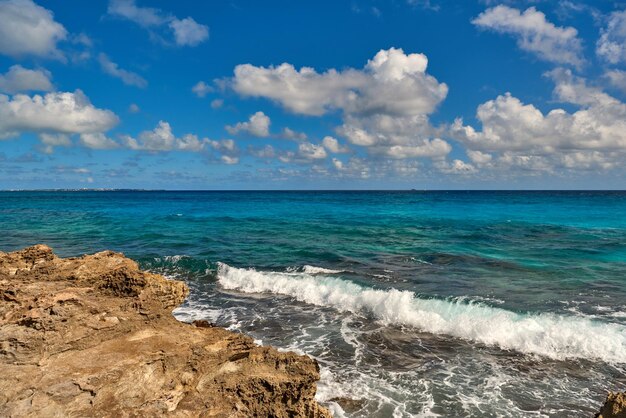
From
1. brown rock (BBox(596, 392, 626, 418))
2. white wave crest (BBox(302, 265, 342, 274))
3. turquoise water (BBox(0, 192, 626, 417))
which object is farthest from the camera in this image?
white wave crest (BBox(302, 265, 342, 274))

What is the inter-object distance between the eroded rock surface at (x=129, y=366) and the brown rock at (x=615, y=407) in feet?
12.1

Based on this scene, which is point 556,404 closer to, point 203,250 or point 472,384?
point 472,384

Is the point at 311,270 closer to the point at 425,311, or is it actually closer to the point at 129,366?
the point at 425,311

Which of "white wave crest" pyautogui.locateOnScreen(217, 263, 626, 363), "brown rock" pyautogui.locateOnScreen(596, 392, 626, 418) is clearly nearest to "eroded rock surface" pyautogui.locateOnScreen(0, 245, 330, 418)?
"brown rock" pyautogui.locateOnScreen(596, 392, 626, 418)

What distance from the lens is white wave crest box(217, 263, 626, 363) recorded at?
12.0m

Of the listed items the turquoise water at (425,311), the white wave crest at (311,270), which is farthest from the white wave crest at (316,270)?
the turquoise water at (425,311)

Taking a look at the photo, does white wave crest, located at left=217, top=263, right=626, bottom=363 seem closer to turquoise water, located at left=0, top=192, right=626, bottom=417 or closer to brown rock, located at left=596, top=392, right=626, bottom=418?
turquoise water, located at left=0, top=192, right=626, bottom=417

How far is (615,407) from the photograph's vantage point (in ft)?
15.8

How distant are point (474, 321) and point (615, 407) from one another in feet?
29.5

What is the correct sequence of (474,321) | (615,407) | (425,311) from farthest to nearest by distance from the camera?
(425,311) < (474,321) < (615,407)

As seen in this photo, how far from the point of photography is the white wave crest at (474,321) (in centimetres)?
1195

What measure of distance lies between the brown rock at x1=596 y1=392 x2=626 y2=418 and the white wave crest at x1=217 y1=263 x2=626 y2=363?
7611mm

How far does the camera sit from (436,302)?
15.6m

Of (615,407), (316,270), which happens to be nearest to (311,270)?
(316,270)
